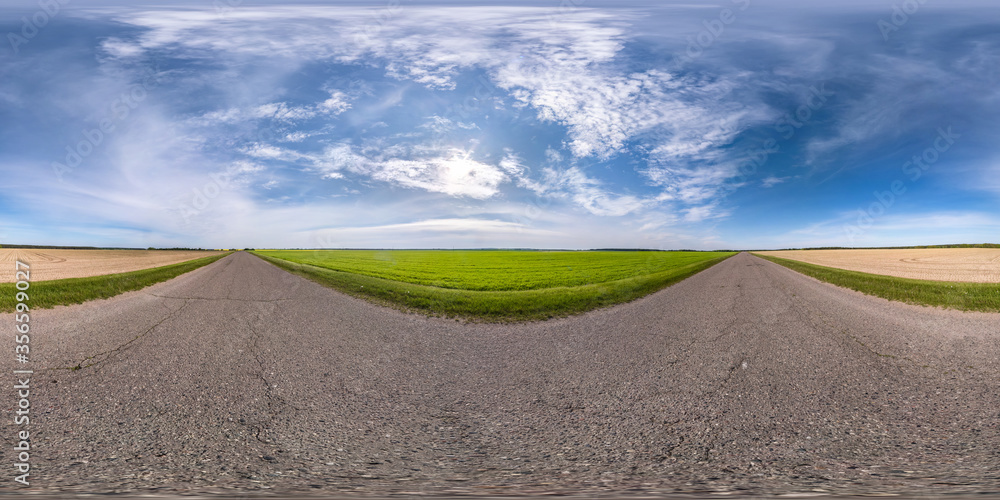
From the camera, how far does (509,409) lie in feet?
16.1

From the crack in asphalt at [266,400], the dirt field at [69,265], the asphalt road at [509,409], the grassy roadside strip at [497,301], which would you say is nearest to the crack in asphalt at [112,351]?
the asphalt road at [509,409]

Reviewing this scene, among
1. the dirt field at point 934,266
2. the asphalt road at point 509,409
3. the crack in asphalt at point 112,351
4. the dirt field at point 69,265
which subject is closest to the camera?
the asphalt road at point 509,409

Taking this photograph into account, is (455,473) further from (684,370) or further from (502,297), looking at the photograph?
(502,297)

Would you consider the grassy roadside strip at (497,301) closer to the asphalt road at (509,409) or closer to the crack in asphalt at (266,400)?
the asphalt road at (509,409)

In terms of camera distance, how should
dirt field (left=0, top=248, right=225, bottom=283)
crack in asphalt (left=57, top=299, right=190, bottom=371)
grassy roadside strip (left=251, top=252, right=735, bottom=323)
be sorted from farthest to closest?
1. dirt field (left=0, top=248, right=225, bottom=283)
2. grassy roadside strip (left=251, top=252, right=735, bottom=323)
3. crack in asphalt (left=57, top=299, right=190, bottom=371)

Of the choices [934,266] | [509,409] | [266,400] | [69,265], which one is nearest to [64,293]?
[266,400]

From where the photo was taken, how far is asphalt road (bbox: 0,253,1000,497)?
3.50 m

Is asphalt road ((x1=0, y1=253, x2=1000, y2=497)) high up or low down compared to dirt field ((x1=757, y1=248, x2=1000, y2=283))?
down

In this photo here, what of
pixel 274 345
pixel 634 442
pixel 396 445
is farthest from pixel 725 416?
pixel 274 345

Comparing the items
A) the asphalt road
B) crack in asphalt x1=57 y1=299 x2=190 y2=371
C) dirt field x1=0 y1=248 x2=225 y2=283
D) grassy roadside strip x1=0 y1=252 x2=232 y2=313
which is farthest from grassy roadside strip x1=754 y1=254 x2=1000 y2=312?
dirt field x1=0 y1=248 x2=225 y2=283

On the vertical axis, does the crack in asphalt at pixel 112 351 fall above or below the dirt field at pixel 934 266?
below

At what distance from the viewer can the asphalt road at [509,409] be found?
350 centimetres

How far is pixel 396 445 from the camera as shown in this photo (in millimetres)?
4066

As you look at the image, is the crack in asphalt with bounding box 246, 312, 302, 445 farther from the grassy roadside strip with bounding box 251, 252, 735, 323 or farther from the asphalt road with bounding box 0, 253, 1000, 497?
the grassy roadside strip with bounding box 251, 252, 735, 323
